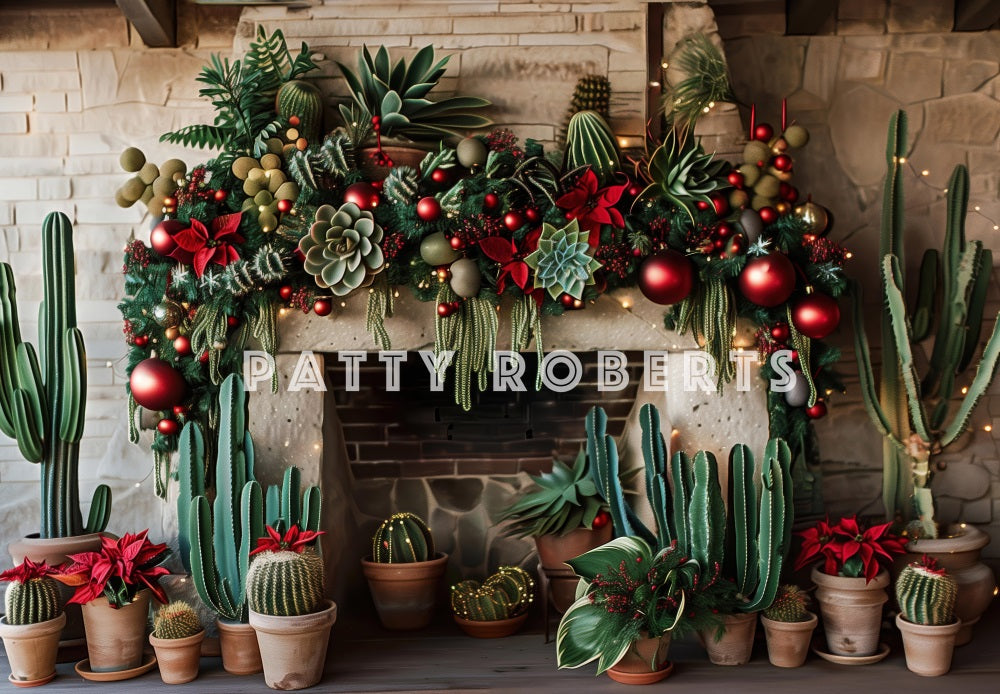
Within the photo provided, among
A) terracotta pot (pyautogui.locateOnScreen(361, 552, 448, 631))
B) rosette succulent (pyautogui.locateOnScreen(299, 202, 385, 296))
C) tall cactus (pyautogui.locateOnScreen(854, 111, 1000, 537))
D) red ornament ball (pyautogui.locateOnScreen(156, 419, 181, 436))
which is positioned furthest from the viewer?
terracotta pot (pyautogui.locateOnScreen(361, 552, 448, 631))

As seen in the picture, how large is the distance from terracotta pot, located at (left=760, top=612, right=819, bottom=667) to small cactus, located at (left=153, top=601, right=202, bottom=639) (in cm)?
179

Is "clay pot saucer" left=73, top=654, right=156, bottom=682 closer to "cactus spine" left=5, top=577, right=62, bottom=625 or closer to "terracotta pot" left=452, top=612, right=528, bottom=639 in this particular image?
"cactus spine" left=5, top=577, right=62, bottom=625

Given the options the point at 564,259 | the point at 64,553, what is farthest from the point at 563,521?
the point at 64,553

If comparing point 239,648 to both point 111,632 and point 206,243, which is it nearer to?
point 111,632

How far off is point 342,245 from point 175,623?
1.27 metres

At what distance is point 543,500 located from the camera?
3.19 meters

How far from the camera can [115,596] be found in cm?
265

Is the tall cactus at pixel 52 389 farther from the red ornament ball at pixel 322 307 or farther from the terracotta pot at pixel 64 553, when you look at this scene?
the red ornament ball at pixel 322 307

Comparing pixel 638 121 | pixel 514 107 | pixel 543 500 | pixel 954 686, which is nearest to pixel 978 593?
pixel 954 686

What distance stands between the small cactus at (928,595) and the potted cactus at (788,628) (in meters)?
0.29

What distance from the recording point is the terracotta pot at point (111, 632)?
→ 8.75 feet

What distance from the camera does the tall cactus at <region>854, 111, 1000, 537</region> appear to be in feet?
9.95

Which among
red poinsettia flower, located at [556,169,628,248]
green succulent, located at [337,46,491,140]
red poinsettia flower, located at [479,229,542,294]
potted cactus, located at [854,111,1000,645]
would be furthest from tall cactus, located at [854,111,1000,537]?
green succulent, located at [337,46,491,140]

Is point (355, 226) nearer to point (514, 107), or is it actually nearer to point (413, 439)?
point (514, 107)
